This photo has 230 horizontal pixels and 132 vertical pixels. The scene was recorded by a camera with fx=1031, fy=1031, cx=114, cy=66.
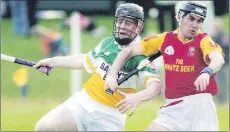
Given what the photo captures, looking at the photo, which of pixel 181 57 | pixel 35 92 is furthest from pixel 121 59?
pixel 35 92

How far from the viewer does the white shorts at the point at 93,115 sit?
985 cm

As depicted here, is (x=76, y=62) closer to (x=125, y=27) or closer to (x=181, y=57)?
(x=125, y=27)

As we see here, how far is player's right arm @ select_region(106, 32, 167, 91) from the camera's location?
9602 mm

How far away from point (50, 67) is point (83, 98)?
0.59 meters

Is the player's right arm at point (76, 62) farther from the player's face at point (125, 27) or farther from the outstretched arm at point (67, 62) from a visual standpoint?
the player's face at point (125, 27)

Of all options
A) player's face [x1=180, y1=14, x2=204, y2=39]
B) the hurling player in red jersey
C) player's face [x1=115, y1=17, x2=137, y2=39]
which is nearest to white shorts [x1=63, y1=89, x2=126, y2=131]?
the hurling player in red jersey

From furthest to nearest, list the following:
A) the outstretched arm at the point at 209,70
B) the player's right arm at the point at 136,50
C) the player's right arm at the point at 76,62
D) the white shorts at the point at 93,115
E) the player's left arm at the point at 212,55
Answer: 1. the player's right arm at the point at 76,62
2. the white shorts at the point at 93,115
3. the player's right arm at the point at 136,50
4. the player's left arm at the point at 212,55
5. the outstretched arm at the point at 209,70

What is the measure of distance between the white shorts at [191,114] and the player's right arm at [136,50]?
0.53 m

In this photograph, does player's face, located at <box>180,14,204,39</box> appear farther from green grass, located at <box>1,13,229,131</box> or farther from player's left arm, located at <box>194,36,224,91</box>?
green grass, located at <box>1,13,229,131</box>

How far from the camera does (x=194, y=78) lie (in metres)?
Answer: 9.64

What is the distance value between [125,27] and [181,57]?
1.96 feet

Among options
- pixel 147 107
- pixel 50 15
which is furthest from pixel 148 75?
pixel 50 15

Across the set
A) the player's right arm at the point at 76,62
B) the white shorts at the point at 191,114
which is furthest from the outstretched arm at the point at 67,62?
the white shorts at the point at 191,114

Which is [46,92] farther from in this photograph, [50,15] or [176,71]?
[176,71]
